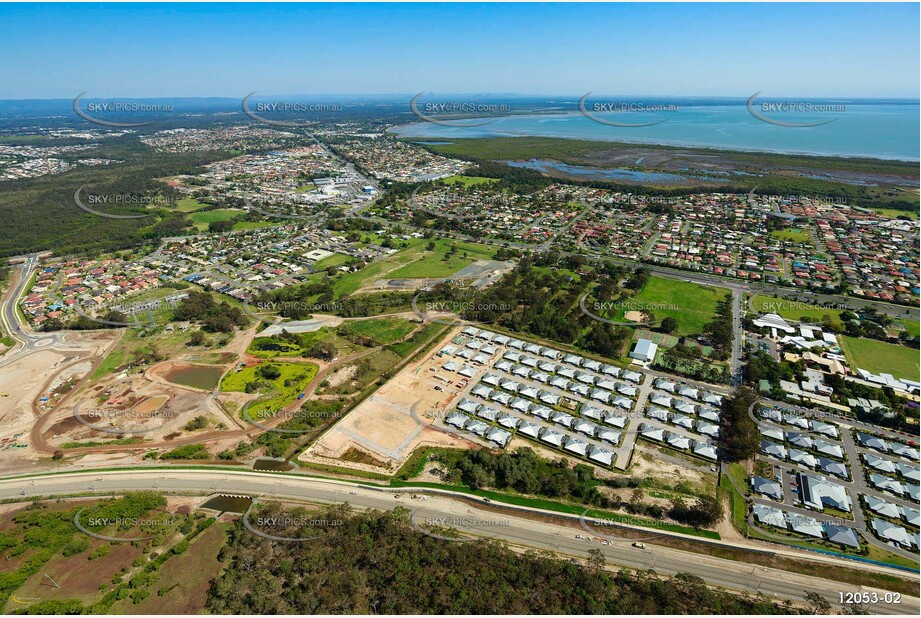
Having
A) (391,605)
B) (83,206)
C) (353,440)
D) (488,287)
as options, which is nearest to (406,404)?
(353,440)

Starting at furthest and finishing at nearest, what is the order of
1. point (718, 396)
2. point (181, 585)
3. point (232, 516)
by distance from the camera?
1. point (718, 396)
2. point (232, 516)
3. point (181, 585)

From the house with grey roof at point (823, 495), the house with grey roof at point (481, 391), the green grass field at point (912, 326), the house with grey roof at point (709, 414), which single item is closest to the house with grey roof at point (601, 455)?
the house with grey roof at point (709, 414)

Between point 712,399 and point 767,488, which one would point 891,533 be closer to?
point 767,488

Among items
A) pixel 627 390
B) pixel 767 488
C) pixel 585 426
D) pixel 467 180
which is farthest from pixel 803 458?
pixel 467 180

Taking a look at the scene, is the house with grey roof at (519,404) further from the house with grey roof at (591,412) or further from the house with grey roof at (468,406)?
the house with grey roof at (591,412)

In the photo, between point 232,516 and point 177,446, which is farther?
point 177,446

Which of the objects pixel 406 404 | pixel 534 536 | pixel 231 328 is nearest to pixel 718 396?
pixel 534 536

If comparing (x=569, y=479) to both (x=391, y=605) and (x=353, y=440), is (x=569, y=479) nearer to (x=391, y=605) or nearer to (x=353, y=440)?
(x=391, y=605)

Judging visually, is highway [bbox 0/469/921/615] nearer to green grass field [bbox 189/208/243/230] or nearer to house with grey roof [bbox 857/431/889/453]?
house with grey roof [bbox 857/431/889/453]

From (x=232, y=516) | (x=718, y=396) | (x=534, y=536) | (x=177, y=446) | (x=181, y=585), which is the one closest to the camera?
(x=181, y=585)
